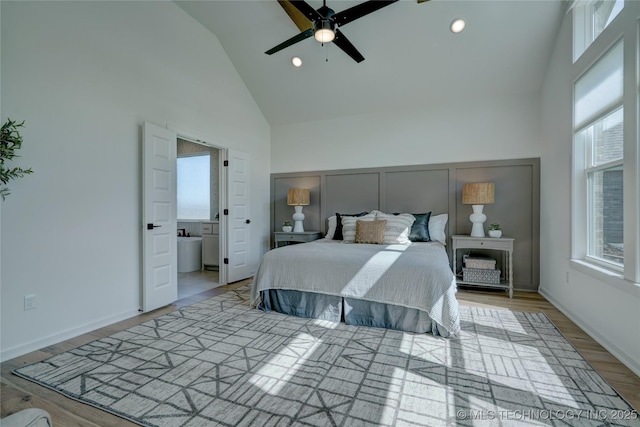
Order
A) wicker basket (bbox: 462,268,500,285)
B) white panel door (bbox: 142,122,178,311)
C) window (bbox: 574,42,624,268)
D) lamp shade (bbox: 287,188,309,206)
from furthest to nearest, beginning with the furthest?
lamp shade (bbox: 287,188,309,206)
wicker basket (bbox: 462,268,500,285)
white panel door (bbox: 142,122,178,311)
window (bbox: 574,42,624,268)

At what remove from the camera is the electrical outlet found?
231 centimetres

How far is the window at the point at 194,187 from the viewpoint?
638 centimetres

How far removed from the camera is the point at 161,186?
3.39 meters

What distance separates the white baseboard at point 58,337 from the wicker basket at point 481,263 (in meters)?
4.09

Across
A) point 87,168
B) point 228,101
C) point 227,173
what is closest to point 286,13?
point 228,101

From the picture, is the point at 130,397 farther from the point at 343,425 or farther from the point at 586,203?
the point at 586,203

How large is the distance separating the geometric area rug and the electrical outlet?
1.56 feet

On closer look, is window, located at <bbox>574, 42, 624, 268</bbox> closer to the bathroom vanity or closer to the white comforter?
the white comforter

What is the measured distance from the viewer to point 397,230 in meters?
3.83

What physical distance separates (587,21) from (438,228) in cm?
267

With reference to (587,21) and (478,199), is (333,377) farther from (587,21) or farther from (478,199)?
(587,21)

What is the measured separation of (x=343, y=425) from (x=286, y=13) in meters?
4.24

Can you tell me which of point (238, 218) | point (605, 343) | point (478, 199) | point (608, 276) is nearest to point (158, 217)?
point (238, 218)

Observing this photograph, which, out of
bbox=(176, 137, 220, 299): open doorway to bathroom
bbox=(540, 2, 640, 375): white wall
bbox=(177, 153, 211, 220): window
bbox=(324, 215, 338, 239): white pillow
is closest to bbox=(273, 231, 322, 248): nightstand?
bbox=(324, 215, 338, 239): white pillow
